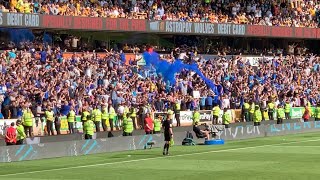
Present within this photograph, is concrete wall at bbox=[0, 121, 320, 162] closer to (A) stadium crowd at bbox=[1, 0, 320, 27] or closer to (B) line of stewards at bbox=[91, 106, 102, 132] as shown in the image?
(B) line of stewards at bbox=[91, 106, 102, 132]

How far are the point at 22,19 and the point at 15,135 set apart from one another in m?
14.3

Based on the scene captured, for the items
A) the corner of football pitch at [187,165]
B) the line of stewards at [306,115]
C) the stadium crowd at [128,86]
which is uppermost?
the stadium crowd at [128,86]

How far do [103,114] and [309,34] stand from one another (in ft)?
97.0

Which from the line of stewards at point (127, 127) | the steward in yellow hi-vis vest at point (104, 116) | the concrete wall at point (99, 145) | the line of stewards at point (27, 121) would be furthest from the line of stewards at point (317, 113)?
the line of stewards at point (27, 121)

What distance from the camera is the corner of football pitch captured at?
26391 millimetres

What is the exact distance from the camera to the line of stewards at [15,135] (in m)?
34.9

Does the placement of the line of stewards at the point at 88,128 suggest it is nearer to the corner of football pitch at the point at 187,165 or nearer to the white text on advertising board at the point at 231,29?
the corner of football pitch at the point at 187,165

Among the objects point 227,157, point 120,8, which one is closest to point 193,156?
point 227,157

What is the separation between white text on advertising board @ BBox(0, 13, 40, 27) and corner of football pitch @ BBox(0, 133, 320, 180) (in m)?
13.1

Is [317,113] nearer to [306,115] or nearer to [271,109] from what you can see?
[306,115]

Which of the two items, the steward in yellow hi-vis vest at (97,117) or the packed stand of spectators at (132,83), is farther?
the steward in yellow hi-vis vest at (97,117)

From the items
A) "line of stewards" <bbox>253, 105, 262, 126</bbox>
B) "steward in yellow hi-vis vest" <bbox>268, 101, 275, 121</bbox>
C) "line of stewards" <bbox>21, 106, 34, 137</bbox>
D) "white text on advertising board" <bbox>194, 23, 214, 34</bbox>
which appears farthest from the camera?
"white text on advertising board" <bbox>194, 23, 214, 34</bbox>

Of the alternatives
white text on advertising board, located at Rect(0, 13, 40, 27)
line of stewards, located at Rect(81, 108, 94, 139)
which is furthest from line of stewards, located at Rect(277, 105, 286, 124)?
line of stewards, located at Rect(81, 108, 94, 139)

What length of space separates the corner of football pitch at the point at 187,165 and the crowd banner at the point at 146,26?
13353 millimetres
